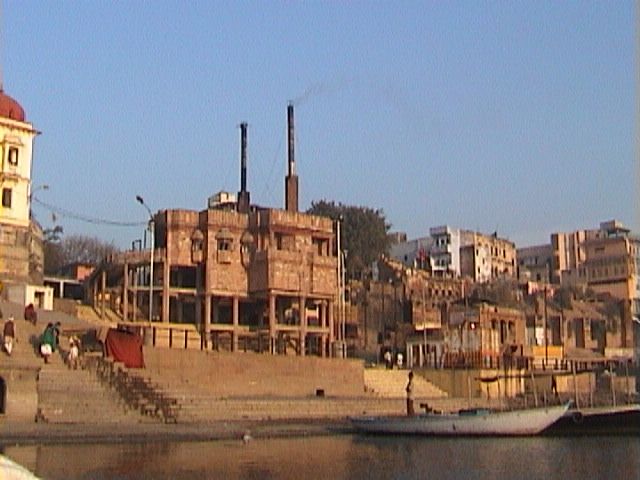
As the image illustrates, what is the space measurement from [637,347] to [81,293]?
177 ft

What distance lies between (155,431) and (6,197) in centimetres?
3313

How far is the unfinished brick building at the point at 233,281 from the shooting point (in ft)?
196

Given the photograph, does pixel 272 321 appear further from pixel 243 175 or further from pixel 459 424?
pixel 459 424

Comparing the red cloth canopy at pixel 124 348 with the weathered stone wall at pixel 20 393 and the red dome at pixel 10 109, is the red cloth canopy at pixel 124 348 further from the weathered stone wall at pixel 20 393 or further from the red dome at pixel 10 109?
the red dome at pixel 10 109

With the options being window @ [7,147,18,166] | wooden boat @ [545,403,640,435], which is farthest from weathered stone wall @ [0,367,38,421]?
window @ [7,147,18,166]

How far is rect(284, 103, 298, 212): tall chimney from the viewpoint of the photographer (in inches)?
2741

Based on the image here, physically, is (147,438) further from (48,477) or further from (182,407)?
(48,477)

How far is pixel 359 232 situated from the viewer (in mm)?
90562

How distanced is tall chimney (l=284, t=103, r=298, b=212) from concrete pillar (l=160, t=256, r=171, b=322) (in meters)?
11.9

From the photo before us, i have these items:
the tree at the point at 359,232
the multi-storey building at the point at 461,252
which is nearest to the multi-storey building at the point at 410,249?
the multi-storey building at the point at 461,252

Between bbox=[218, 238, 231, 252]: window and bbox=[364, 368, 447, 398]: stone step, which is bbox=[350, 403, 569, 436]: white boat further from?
bbox=[218, 238, 231, 252]: window

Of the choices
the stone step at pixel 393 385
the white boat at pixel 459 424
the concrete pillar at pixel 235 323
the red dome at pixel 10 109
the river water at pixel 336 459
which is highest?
the red dome at pixel 10 109

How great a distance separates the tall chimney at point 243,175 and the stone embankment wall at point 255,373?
74.9 ft

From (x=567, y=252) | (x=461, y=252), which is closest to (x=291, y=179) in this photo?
(x=461, y=252)
